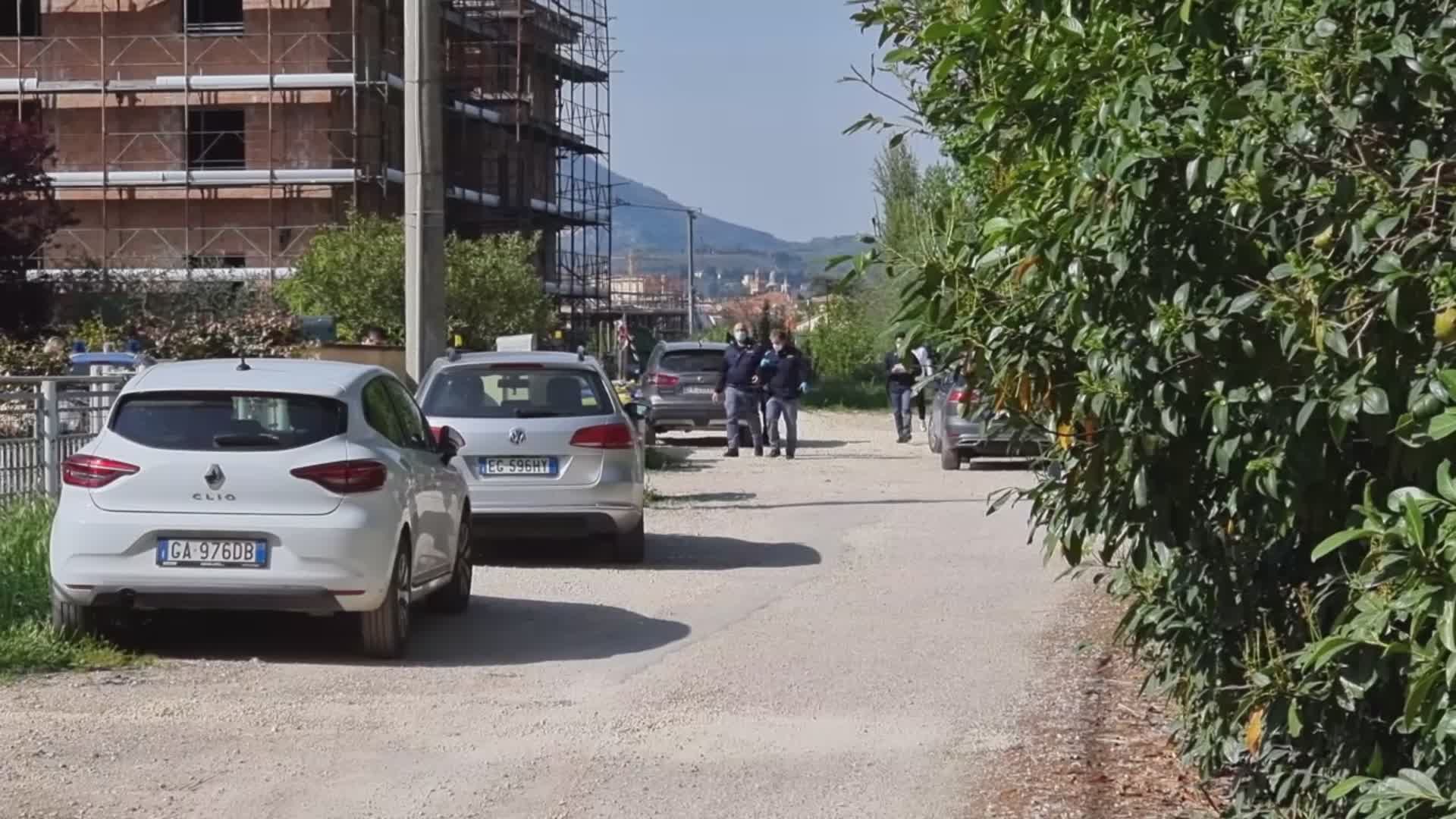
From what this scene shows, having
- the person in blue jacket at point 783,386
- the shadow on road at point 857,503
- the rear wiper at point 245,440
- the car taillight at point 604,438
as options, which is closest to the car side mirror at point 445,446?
the rear wiper at point 245,440

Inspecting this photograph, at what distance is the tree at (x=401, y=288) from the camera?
38844 millimetres

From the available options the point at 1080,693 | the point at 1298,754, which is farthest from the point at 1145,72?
the point at 1080,693

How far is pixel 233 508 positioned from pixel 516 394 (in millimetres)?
5815

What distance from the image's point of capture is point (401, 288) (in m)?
39.8

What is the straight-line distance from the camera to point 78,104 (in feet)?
182

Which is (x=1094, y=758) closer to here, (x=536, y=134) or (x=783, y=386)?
(x=783, y=386)

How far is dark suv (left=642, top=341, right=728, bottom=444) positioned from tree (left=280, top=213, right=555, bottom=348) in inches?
164

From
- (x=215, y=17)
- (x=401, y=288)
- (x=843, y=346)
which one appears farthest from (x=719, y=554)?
(x=843, y=346)

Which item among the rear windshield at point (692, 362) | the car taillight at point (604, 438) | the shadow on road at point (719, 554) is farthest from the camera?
the rear windshield at point (692, 362)

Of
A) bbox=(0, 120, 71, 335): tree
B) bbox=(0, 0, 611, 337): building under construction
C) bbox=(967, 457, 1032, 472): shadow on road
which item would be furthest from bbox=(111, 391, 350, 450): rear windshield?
bbox=(0, 0, 611, 337): building under construction

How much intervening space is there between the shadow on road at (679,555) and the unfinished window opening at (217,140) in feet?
128

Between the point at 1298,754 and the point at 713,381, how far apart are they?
2932cm

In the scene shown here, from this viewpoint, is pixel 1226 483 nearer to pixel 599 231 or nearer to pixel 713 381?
pixel 713 381

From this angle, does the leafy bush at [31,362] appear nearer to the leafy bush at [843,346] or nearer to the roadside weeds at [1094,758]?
the roadside weeds at [1094,758]
